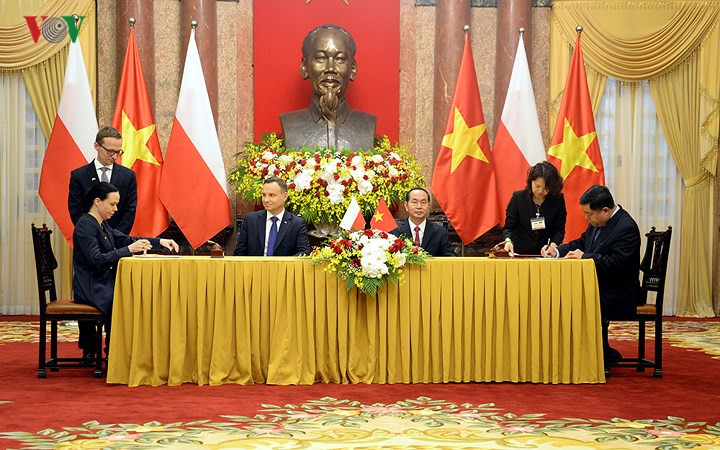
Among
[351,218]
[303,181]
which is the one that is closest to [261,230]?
[351,218]

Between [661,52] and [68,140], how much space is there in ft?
18.6

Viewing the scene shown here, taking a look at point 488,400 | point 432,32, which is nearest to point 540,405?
point 488,400

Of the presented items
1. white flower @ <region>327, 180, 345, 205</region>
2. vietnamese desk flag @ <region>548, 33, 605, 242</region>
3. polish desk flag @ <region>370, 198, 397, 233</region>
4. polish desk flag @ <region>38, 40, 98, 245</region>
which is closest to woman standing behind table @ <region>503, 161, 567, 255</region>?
polish desk flag @ <region>370, 198, 397, 233</region>

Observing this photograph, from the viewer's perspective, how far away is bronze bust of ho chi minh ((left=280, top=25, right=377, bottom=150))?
883 centimetres

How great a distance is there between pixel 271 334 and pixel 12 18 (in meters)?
5.32

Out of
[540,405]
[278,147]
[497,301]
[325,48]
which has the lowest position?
[540,405]

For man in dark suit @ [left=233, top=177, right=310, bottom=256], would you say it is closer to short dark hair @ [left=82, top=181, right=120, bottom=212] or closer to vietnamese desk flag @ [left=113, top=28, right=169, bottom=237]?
short dark hair @ [left=82, top=181, right=120, bottom=212]

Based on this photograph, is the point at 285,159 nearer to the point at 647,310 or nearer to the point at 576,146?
the point at 576,146

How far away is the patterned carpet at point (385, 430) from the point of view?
13.0 feet

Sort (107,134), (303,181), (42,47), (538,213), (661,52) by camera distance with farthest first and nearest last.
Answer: (661,52) → (42,47) → (303,181) → (538,213) → (107,134)

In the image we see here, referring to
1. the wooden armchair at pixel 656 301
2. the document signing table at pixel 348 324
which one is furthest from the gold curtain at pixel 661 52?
the document signing table at pixel 348 324

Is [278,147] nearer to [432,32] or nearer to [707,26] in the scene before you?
[432,32]

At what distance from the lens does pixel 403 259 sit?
5.43 metres

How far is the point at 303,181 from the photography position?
26.3ft
